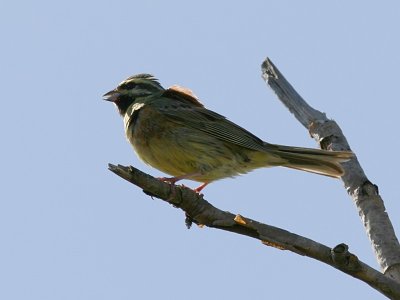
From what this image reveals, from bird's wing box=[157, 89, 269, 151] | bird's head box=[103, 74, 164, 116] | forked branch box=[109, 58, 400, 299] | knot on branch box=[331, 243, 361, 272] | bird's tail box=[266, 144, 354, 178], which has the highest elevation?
bird's head box=[103, 74, 164, 116]

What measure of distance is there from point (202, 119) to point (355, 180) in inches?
94.4

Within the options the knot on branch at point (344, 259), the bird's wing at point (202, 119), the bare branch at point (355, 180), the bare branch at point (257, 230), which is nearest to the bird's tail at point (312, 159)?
the bare branch at point (355, 180)

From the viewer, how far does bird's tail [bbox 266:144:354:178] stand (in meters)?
7.51

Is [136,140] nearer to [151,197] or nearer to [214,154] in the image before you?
[214,154]

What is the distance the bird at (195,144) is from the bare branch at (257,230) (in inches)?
64.2

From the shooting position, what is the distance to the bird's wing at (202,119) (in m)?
8.69

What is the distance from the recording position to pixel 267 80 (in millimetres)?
8836

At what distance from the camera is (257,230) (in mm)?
5781

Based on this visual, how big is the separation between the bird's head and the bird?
182mm

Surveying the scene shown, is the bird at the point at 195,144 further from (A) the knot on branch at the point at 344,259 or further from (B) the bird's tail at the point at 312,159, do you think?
(A) the knot on branch at the point at 344,259

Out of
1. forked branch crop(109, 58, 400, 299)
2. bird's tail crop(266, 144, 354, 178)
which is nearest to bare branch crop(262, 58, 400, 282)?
forked branch crop(109, 58, 400, 299)

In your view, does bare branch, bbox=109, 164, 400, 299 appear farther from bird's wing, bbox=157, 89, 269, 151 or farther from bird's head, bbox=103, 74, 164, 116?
bird's head, bbox=103, 74, 164, 116

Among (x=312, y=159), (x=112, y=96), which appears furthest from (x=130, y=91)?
(x=312, y=159)

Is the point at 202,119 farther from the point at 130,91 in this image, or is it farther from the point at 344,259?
the point at 344,259
